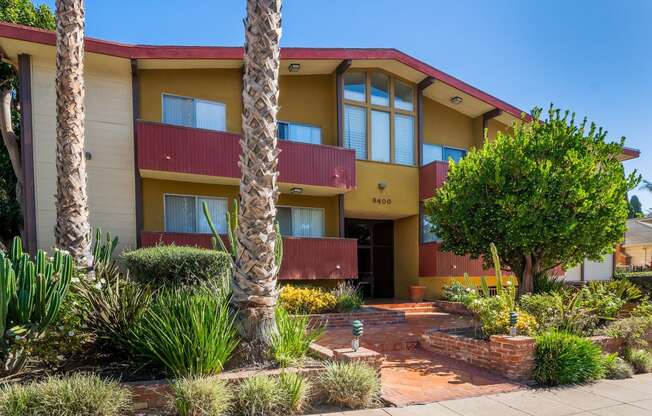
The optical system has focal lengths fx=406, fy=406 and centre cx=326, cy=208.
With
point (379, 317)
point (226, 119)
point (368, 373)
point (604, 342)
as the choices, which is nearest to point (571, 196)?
point (604, 342)

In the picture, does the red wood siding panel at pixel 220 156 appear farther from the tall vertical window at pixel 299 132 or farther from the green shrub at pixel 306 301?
the green shrub at pixel 306 301

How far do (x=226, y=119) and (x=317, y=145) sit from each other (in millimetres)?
3260

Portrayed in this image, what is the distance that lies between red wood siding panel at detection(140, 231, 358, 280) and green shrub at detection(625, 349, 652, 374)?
26.9 ft

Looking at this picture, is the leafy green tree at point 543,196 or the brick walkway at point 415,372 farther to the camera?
the leafy green tree at point 543,196

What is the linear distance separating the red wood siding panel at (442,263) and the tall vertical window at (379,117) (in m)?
3.64

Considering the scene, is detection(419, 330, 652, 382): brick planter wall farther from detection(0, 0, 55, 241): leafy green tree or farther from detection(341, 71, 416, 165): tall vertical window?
detection(0, 0, 55, 241): leafy green tree

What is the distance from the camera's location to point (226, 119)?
13945mm

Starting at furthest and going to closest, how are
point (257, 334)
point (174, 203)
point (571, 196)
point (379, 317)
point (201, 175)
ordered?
point (174, 203) < point (201, 175) < point (379, 317) < point (571, 196) < point (257, 334)

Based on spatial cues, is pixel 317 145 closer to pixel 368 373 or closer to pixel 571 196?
pixel 571 196

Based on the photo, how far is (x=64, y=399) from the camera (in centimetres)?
419

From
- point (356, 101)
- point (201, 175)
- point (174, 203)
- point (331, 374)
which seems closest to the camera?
point (331, 374)

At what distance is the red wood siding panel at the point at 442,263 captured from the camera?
15289mm

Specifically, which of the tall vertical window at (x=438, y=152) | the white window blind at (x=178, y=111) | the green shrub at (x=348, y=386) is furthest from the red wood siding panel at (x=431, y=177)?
the green shrub at (x=348, y=386)

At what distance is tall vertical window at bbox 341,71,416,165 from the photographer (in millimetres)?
15516
